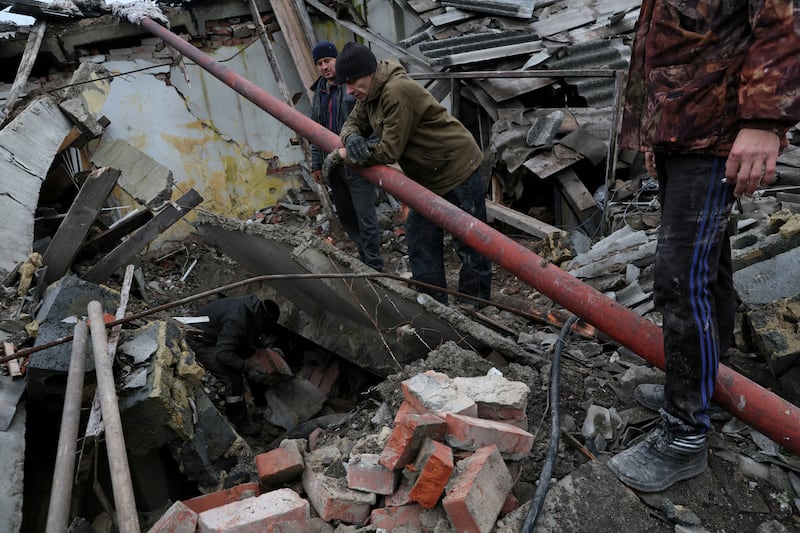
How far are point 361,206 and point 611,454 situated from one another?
124 inches

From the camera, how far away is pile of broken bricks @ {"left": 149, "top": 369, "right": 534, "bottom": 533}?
5.54 feet

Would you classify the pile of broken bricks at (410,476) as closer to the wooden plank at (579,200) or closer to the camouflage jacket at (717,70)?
the camouflage jacket at (717,70)

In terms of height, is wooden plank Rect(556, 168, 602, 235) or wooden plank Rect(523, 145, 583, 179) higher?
wooden plank Rect(523, 145, 583, 179)

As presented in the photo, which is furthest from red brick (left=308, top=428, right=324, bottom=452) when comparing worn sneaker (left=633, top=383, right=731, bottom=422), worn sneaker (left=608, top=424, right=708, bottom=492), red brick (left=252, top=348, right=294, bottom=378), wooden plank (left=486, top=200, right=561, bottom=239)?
wooden plank (left=486, top=200, right=561, bottom=239)

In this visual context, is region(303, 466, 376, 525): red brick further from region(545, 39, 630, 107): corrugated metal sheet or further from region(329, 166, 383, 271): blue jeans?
region(545, 39, 630, 107): corrugated metal sheet

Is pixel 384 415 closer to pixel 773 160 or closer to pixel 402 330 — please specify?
pixel 402 330

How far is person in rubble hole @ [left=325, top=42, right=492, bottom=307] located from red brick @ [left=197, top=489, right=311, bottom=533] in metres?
1.54

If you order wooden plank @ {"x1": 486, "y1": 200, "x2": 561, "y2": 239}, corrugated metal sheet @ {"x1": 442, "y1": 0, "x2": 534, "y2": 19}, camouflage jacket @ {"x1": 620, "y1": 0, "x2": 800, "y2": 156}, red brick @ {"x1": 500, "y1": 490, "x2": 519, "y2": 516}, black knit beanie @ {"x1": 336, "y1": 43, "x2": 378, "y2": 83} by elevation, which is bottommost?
wooden plank @ {"x1": 486, "y1": 200, "x2": 561, "y2": 239}

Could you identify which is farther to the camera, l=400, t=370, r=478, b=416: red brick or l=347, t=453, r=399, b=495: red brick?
l=400, t=370, r=478, b=416: red brick

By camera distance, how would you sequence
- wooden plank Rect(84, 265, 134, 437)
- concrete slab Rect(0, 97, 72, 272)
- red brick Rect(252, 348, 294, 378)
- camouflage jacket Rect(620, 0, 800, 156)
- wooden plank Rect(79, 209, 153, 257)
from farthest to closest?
wooden plank Rect(79, 209, 153, 257) → red brick Rect(252, 348, 294, 378) → concrete slab Rect(0, 97, 72, 272) → wooden plank Rect(84, 265, 134, 437) → camouflage jacket Rect(620, 0, 800, 156)

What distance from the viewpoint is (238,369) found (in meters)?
4.46

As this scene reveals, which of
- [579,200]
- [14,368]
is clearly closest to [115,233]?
[14,368]

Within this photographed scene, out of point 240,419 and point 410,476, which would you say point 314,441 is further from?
point 240,419

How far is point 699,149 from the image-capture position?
1.53 m
